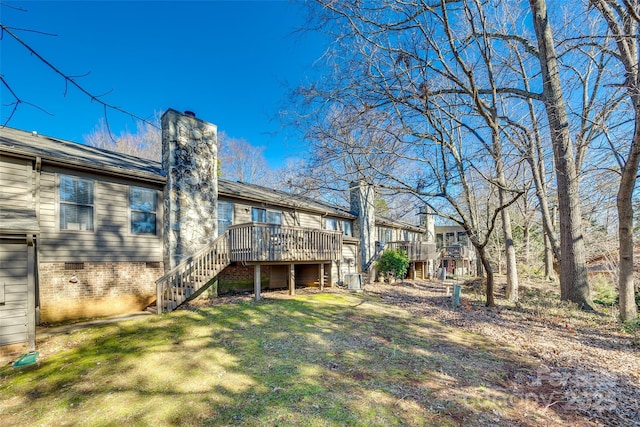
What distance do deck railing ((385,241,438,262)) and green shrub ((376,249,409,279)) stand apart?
168cm

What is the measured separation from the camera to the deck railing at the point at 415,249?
18.5m

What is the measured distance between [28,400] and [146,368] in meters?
1.40

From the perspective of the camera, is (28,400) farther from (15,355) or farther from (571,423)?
(571,423)

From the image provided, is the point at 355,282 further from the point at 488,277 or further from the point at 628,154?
the point at 628,154

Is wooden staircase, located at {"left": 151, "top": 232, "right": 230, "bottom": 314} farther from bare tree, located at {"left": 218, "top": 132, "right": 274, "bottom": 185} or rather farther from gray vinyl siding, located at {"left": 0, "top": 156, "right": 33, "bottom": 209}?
bare tree, located at {"left": 218, "top": 132, "right": 274, "bottom": 185}

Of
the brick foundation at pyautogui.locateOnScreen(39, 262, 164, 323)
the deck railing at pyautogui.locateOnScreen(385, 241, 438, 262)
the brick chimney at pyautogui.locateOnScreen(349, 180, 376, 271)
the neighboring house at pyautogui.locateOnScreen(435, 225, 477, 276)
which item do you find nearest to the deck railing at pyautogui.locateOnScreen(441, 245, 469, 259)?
the neighboring house at pyautogui.locateOnScreen(435, 225, 477, 276)

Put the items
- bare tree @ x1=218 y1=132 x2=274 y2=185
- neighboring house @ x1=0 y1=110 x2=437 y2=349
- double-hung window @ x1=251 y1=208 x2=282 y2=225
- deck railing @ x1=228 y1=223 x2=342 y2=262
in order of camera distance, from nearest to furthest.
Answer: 1. neighboring house @ x1=0 y1=110 x2=437 y2=349
2. deck railing @ x1=228 y1=223 x2=342 y2=262
3. double-hung window @ x1=251 y1=208 x2=282 y2=225
4. bare tree @ x1=218 y1=132 x2=274 y2=185

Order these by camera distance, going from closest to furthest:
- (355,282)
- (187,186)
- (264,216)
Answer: (187,186)
(355,282)
(264,216)

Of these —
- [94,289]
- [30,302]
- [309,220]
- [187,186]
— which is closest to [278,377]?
[30,302]

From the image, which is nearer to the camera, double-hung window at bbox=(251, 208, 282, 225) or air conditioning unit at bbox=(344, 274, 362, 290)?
double-hung window at bbox=(251, 208, 282, 225)

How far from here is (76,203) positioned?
319 inches

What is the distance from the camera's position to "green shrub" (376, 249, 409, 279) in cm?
1658

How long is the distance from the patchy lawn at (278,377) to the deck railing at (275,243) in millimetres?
2479

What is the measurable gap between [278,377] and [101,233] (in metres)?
6.86
